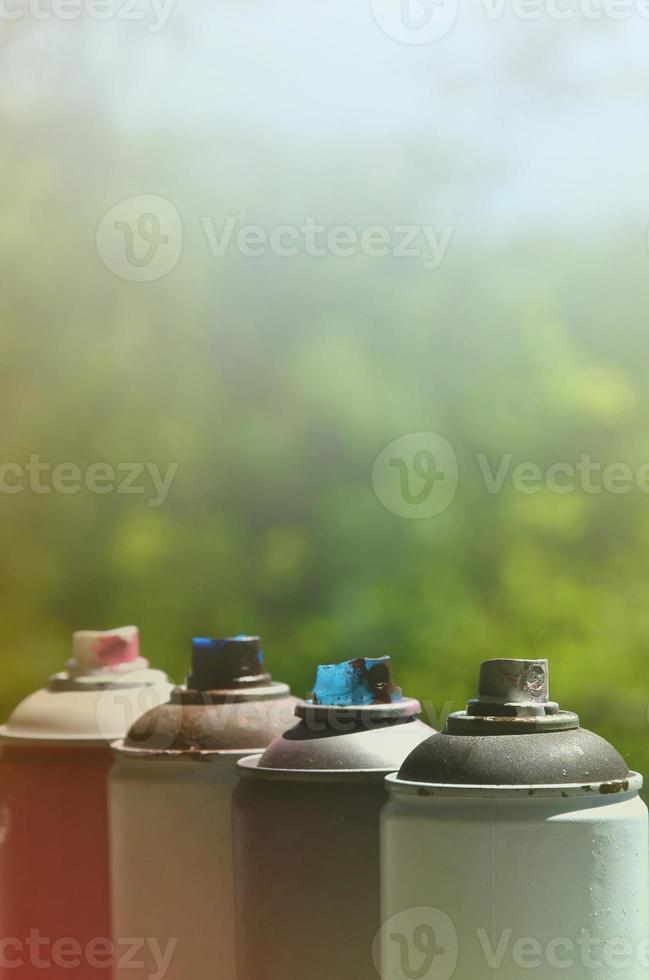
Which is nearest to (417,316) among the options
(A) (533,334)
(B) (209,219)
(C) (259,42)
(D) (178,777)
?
(A) (533,334)

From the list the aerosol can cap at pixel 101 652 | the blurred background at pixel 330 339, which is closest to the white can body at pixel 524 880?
the aerosol can cap at pixel 101 652

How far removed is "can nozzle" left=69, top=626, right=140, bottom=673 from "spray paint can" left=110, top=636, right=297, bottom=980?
25 centimetres

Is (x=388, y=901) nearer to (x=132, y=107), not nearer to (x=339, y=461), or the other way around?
(x=339, y=461)

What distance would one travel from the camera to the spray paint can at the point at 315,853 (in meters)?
1.10

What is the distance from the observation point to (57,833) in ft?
4.67

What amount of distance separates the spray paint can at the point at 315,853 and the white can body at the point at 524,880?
11 centimetres
